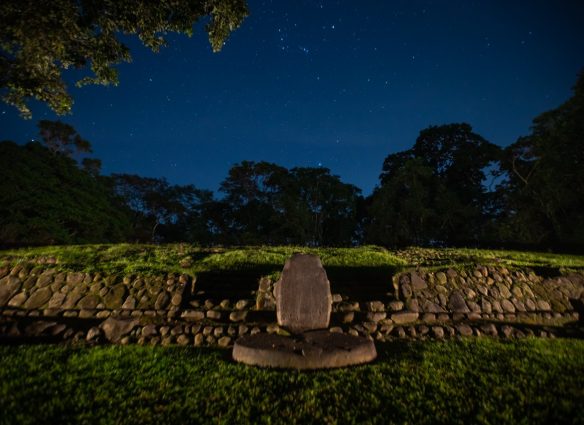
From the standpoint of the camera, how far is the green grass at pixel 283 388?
9.25 ft

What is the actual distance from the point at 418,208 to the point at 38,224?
27.5 m

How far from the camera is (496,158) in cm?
2252

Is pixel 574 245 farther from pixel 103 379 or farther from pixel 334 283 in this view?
pixel 103 379

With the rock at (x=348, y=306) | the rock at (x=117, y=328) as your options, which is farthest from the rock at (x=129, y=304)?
the rock at (x=348, y=306)

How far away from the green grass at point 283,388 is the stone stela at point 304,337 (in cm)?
28

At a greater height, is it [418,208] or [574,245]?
[418,208]

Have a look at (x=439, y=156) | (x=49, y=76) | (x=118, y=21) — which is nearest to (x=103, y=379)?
(x=118, y=21)

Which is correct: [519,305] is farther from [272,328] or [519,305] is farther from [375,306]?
[272,328]

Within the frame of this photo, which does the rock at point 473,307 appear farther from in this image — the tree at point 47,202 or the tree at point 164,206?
the tree at point 164,206

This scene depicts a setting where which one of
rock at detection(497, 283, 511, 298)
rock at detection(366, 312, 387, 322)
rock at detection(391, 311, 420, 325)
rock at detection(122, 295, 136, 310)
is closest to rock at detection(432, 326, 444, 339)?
rock at detection(391, 311, 420, 325)

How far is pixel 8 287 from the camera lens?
26.5ft

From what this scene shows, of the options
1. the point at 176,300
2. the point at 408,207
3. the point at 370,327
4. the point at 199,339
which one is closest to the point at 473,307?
the point at 370,327

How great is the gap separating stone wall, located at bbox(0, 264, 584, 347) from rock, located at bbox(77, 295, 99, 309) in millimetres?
32

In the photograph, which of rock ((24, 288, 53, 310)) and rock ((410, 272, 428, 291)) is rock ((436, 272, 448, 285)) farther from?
rock ((24, 288, 53, 310))
